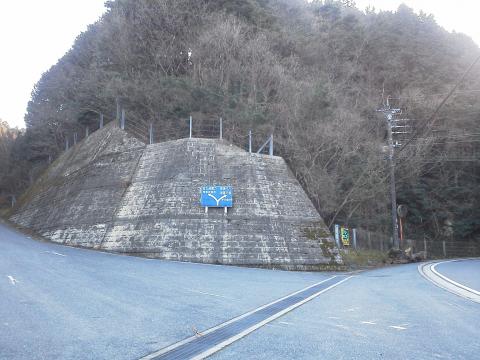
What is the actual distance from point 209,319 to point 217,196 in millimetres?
13900

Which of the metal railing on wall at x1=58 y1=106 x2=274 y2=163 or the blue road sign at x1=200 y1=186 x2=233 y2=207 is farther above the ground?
the metal railing on wall at x1=58 y1=106 x2=274 y2=163

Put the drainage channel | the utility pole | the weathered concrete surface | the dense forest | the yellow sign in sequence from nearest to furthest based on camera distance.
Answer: the drainage channel, the weathered concrete surface, the yellow sign, the utility pole, the dense forest

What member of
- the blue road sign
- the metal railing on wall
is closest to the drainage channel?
the blue road sign

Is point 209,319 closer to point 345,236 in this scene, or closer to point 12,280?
point 12,280

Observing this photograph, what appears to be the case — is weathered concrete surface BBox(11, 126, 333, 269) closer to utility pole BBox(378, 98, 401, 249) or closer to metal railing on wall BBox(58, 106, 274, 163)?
metal railing on wall BBox(58, 106, 274, 163)

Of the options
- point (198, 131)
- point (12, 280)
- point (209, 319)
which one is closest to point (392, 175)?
point (198, 131)

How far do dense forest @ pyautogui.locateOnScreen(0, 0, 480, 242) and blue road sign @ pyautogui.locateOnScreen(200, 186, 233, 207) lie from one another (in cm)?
722

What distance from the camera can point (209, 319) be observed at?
6414 millimetres

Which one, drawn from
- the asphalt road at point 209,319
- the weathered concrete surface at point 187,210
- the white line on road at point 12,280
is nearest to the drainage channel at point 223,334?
the asphalt road at point 209,319

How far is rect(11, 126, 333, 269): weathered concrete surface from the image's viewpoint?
61.5 feet

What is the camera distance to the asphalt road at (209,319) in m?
4.60

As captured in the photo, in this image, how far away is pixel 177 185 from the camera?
69.4 feet

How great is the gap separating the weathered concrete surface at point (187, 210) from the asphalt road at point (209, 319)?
24.9 feet

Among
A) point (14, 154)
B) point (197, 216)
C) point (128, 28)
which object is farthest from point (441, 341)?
point (14, 154)
